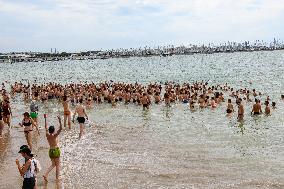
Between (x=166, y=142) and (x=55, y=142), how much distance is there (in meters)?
6.66

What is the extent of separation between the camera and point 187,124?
20.8m

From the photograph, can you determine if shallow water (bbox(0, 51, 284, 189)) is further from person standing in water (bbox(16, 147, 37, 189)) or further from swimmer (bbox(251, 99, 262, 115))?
person standing in water (bbox(16, 147, 37, 189))

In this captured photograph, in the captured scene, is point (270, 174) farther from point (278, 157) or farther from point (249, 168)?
point (278, 157)

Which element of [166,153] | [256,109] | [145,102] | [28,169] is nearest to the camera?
[28,169]

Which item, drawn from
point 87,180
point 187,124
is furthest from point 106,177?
point 187,124

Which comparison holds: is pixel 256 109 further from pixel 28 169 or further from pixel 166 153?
pixel 28 169

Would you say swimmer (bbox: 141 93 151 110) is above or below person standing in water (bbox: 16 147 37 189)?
below

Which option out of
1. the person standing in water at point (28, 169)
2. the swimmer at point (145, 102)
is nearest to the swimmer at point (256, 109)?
the swimmer at point (145, 102)

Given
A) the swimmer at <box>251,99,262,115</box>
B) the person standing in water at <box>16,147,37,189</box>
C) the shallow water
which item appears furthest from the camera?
the swimmer at <box>251,99,262,115</box>

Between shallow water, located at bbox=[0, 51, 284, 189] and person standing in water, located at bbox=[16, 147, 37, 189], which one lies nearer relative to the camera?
person standing in water, located at bbox=[16, 147, 37, 189]

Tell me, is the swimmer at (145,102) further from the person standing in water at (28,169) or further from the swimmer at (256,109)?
the person standing in water at (28,169)

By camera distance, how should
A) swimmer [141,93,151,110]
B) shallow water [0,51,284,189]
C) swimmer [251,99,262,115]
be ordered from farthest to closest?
swimmer [141,93,151,110] → swimmer [251,99,262,115] → shallow water [0,51,284,189]

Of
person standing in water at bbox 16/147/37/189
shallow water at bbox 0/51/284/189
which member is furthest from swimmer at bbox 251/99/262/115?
person standing in water at bbox 16/147/37/189

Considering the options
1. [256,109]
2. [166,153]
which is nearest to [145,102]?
[256,109]
